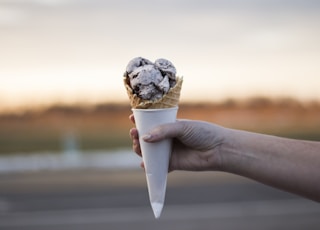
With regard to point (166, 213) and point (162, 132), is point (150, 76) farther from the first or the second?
point (166, 213)

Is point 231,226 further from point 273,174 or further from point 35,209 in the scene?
point 273,174

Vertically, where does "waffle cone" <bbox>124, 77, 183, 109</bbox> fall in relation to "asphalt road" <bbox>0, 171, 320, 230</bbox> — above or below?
above

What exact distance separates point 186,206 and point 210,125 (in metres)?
7.85

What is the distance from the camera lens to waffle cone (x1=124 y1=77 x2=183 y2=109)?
98.6 inches

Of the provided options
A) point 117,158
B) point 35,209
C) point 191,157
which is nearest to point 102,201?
point 35,209

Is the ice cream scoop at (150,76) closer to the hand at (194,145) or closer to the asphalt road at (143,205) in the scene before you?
the hand at (194,145)

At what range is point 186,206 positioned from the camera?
34.4 feet

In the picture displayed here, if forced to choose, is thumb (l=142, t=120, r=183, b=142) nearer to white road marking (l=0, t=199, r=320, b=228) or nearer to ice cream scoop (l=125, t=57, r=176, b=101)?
ice cream scoop (l=125, t=57, r=176, b=101)

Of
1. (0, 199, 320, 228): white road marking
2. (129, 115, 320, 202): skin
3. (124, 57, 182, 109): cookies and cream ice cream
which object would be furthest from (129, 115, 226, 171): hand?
(0, 199, 320, 228): white road marking

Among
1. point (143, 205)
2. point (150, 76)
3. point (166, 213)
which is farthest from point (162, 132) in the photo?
point (143, 205)

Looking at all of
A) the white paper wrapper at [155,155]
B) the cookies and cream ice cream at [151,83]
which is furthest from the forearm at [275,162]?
the cookies and cream ice cream at [151,83]

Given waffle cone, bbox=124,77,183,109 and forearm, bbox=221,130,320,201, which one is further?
forearm, bbox=221,130,320,201

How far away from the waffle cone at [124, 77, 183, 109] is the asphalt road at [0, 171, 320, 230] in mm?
6477

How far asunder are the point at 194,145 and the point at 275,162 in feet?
1.13
